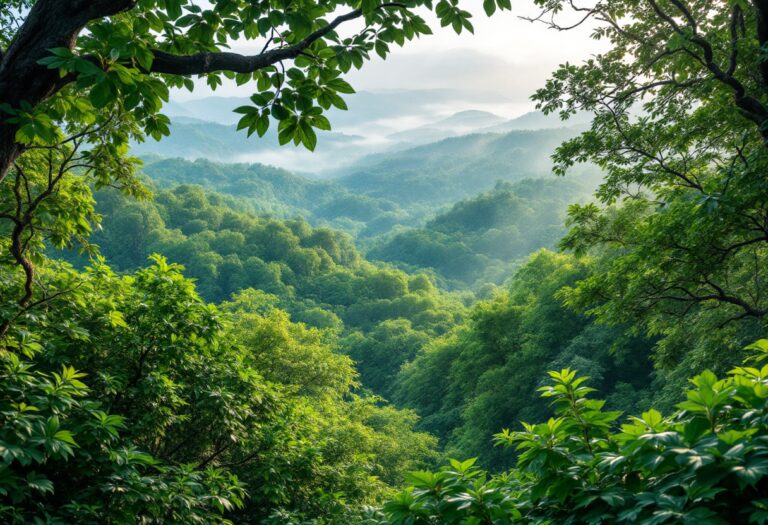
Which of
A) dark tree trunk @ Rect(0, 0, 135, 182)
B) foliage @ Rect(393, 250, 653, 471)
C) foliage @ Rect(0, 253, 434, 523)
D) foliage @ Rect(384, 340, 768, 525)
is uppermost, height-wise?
dark tree trunk @ Rect(0, 0, 135, 182)

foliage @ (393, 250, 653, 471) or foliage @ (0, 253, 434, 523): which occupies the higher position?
foliage @ (0, 253, 434, 523)

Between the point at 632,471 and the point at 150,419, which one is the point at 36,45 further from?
the point at 150,419

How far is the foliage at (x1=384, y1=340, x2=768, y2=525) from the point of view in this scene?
6.41ft

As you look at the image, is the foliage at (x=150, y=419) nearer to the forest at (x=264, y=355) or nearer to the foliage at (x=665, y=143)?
the forest at (x=264, y=355)

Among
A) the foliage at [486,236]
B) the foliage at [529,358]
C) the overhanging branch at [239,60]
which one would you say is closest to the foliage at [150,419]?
the overhanging branch at [239,60]

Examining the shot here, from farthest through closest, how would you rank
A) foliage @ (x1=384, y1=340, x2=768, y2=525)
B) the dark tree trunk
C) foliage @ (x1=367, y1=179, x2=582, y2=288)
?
foliage @ (x1=367, y1=179, x2=582, y2=288) < the dark tree trunk < foliage @ (x1=384, y1=340, x2=768, y2=525)

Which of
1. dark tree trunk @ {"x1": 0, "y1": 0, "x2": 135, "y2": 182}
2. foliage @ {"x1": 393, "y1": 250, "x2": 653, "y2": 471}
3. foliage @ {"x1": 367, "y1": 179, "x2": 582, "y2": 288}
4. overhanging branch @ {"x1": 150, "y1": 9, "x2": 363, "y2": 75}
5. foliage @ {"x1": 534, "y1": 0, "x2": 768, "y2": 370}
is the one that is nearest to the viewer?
dark tree trunk @ {"x1": 0, "y1": 0, "x2": 135, "y2": 182}

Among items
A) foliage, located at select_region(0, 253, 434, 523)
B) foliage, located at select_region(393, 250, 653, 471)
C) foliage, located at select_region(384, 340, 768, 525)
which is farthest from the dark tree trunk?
foliage, located at select_region(393, 250, 653, 471)

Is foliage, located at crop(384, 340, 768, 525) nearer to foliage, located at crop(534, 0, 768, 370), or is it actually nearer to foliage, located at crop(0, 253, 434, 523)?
foliage, located at crop(0, 253, 434, 523)

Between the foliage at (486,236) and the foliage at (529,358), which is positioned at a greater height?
the foliage at (486,236)

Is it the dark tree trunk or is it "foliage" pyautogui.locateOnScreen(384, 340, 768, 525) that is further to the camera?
the dark tree trunk

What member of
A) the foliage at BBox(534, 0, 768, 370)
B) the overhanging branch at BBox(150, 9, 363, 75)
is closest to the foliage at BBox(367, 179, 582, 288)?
the foliage at BBox(534, 0, 768, 370)

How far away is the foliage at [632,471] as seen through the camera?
1.95m

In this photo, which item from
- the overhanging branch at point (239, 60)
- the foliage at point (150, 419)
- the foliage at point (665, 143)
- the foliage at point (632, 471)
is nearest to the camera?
the foliage at point (632, 471)
